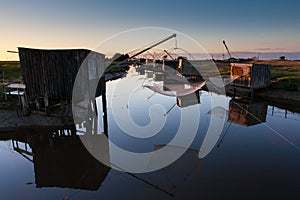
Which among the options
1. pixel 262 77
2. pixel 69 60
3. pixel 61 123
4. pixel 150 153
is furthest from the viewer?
pixel 262 77

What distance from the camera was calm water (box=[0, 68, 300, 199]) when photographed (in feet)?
28.2

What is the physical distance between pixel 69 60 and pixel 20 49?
4194 millimetres

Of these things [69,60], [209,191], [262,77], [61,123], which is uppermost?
[69,60]

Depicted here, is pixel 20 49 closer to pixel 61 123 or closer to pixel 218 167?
pixel 61 123

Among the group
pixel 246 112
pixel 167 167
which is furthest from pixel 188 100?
pixel 167 167

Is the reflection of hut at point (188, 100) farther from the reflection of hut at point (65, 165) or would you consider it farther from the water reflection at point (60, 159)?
the reflection of hut at point (65, 165)

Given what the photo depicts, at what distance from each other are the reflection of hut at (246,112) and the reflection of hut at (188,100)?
4.68m

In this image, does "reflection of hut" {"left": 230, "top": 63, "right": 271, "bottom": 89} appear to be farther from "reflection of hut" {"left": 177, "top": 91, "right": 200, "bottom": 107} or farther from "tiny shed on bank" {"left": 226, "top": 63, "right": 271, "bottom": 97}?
"reflection of hut" {"left": 177, "top": 91, "right": 200, "bottom": 107}

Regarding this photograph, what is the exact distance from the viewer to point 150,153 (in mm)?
12234

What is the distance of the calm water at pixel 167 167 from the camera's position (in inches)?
339

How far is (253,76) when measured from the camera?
27.0 m

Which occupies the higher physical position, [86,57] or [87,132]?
[86,57]

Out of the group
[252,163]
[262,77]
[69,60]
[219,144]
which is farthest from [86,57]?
[262,77]

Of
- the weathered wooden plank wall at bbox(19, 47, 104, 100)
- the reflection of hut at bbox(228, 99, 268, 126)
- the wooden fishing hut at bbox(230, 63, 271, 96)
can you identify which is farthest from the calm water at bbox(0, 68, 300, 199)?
the wooden fishing hut at bbox(230, 63, 271, 96)
